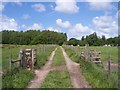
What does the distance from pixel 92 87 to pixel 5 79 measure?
13.3 feet

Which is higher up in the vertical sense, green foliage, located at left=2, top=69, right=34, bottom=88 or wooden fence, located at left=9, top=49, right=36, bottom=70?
wooden fence, located at left=9, top=49, right=36, bottom=70

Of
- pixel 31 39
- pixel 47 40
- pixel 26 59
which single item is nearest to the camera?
pixel 26 59

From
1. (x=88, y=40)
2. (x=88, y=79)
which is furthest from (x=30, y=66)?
(x=88, y=40)

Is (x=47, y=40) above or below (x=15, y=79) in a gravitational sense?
A: above

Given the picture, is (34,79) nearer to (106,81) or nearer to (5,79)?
(5,79)

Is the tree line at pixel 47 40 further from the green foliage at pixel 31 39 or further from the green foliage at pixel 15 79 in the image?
the green foliage at pixel 15 79

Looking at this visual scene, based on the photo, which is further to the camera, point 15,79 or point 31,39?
point 31,39

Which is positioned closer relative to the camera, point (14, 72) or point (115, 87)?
point (115, 87)

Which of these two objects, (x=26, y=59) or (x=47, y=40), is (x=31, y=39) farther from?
(x=26, y=59)

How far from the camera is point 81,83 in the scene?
14.2 metres

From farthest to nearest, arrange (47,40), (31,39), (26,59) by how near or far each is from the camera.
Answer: (31,39)
(47,40)
(26,59)

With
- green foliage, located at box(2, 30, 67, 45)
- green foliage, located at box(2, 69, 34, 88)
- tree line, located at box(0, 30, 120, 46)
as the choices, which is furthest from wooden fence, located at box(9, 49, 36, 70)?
green foliage, located at box(2, 30, 67, 45)

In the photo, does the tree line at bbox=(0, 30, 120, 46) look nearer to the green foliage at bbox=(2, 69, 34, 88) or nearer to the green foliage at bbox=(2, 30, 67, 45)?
the green foliage at bbox=(2, 30, 67, 45)

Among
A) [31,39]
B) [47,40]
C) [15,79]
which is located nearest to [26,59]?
[15,79]
